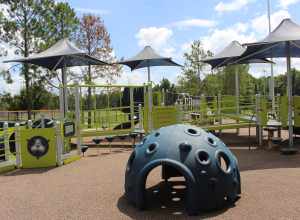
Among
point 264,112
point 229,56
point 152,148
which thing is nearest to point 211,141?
point 152,148

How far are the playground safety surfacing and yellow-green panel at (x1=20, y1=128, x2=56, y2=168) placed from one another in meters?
0.39

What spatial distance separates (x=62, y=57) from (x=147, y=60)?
5067mm

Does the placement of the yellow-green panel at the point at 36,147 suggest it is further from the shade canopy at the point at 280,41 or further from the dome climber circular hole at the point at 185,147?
the shade canopy at the point at 280,41

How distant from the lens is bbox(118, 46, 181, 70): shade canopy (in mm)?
18125

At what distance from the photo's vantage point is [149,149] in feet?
20.5

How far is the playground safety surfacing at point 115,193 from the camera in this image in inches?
233

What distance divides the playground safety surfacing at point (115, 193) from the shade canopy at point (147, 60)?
8.42m

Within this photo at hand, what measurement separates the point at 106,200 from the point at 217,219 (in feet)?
7.04

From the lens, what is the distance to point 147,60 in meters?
18.5

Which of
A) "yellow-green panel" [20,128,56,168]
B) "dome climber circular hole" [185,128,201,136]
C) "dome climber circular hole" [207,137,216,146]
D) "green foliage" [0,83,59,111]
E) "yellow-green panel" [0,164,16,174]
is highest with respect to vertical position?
"green foliage" [0,83,59,111]

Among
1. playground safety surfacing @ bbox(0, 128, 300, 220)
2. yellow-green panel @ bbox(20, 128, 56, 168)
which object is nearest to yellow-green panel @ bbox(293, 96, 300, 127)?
playground safety surfacing @ bbox(0, 128, 300, 220)

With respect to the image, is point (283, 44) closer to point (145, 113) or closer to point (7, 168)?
point (145, 113)

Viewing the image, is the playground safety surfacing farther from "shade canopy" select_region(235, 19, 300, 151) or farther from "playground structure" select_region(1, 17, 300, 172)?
"shade canopy" select_region(235, 19, 300, 151)

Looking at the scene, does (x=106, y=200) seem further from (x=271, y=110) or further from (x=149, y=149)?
(x=271, y=110)
